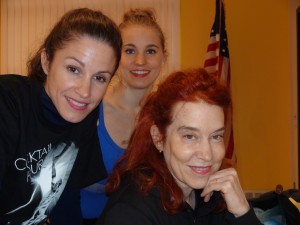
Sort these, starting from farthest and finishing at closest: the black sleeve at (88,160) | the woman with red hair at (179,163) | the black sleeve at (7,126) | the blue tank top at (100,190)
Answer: the blue tank top at (100,190), the black sleeve at (88,160), the woman with red hair at (179,163), the black sleeve at (7,126)

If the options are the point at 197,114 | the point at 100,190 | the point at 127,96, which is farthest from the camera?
the point at 127,96

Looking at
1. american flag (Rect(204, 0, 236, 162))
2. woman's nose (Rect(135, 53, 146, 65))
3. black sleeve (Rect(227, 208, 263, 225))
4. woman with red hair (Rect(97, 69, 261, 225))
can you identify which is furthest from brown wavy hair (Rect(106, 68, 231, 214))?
american flag (Rect(204, 0, 236, 162))

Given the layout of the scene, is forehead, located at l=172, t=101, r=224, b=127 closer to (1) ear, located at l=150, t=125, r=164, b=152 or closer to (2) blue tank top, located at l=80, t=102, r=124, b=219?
(1) ear, located at l=150, t=125, r=164, b=152

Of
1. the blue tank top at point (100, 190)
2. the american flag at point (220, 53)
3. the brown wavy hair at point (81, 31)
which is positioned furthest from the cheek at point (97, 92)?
the american flag at point (220, 53)

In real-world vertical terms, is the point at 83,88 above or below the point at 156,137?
above

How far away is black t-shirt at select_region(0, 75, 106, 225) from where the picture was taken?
Result: 109 centimetres

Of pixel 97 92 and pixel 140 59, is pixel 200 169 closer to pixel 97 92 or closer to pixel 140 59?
pixel 97 92

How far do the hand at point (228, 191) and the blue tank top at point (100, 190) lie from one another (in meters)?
0.59

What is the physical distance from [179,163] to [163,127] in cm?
15

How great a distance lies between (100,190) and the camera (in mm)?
1673

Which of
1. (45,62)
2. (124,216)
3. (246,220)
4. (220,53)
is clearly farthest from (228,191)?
(220,53)

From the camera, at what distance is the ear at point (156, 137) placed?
1295 millimetres

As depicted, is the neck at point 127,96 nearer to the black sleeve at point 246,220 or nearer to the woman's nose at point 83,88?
the woman's nose at point 83,88

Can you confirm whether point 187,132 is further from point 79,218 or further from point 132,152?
point 79,218
